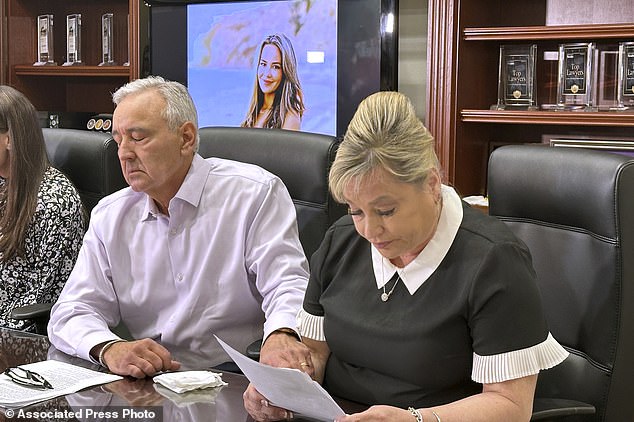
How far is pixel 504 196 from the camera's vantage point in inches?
78.9

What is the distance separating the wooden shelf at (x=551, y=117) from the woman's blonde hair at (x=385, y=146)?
168cm

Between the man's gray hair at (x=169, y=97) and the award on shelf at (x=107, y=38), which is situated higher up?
the award on shelf at (x=107, y=38)

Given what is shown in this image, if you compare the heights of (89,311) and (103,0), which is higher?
(103,0)

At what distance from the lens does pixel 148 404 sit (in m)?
1.63

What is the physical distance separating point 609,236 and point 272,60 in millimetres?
2322

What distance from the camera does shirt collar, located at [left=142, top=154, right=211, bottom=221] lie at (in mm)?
2297

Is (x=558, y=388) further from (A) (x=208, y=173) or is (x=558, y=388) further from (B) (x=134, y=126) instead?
(B) (x=134, y=126)

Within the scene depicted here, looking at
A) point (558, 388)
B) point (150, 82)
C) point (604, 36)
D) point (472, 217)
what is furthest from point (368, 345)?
point (604, 36)

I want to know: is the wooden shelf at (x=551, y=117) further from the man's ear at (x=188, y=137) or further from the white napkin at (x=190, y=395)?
the white napkin at (x=190, y=395)

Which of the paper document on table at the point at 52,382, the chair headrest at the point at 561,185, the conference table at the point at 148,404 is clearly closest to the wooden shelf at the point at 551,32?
the chair headrest at the point at 561,185

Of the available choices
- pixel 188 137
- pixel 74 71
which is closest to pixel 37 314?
pixel 188 137

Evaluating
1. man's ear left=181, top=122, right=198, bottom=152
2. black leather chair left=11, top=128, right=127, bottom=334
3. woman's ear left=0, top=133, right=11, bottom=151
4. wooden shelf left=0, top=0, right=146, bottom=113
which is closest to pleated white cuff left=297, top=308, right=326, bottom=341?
man's ear left=181, top=122, right=198, bottom=152

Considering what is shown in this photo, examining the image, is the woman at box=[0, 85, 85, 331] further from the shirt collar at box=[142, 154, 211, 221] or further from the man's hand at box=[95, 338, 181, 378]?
the man's hand at box=[95, 338, 181, 378]

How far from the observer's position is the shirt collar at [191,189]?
7.54 feet
